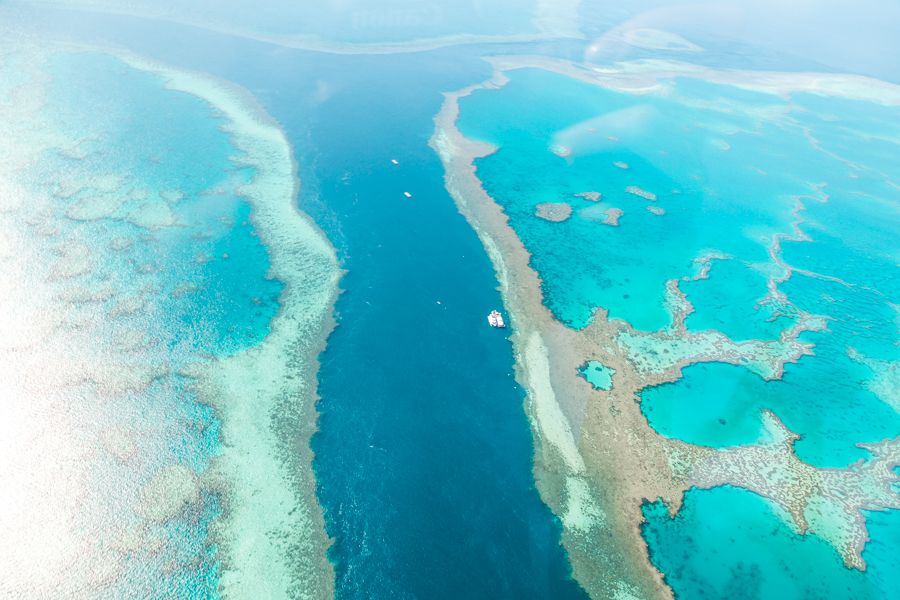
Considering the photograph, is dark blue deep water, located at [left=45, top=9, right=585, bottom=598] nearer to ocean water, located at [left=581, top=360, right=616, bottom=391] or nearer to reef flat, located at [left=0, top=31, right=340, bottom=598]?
reef flat, located at [left=0, top=31, right=340, bottom=598]

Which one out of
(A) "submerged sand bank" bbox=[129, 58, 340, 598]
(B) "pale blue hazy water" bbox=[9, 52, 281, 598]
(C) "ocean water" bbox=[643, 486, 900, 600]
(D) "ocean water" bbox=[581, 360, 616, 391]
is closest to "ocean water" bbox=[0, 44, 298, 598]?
(B) "pale blue hazy water" bbox=[9, 52, 281, 598]

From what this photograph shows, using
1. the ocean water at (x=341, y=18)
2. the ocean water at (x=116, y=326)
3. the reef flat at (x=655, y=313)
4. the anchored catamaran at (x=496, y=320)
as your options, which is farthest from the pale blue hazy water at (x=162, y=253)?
the ocean water at (x=341, y=18)

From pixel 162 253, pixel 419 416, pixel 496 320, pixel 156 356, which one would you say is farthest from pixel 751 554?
pixel 162 253

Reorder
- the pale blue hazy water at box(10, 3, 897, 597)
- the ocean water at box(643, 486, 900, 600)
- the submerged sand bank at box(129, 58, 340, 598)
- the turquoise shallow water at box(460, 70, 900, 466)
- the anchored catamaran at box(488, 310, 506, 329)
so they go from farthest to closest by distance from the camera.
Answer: the anchored catamaran at box(488, 310, 506, 329) → the turquoise shallow water at box(460, 70, 900, 466) → the pale blue hazy water at box(10, 3, 897, 597) → the ocean water at box(643, 486, 900, 600) → the submerged sand bank at box(129, 58, 340, 598)

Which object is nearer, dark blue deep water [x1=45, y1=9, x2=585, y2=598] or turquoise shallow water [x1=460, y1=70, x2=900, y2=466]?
dark blue deep water [x1=45, y1=9, x2=585, y2=598]

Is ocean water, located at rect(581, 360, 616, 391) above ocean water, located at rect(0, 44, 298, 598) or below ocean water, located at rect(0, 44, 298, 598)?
below

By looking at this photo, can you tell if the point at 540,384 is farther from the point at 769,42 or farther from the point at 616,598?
the point at 769,42
